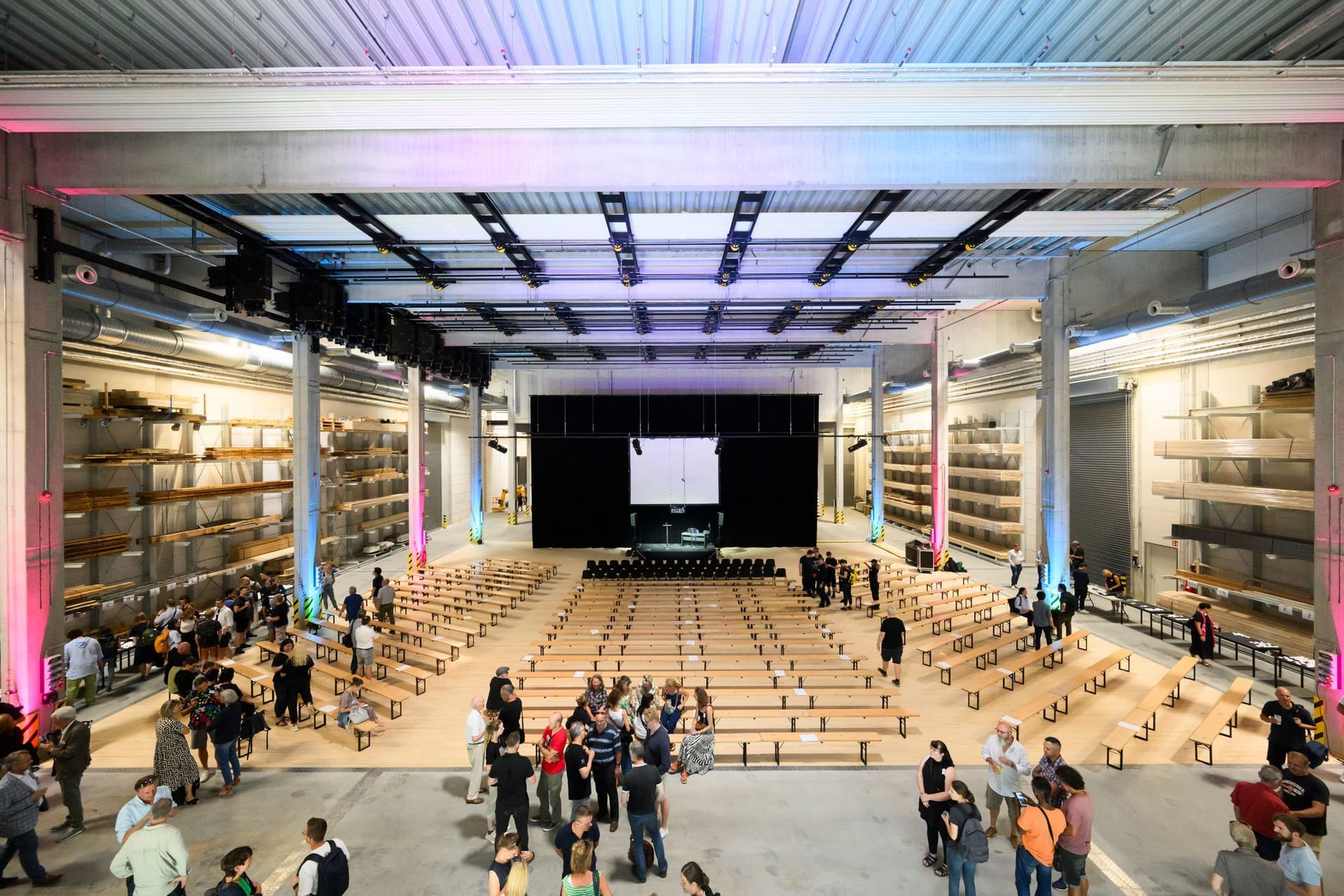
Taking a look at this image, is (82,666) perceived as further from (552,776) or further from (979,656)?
(979,656)

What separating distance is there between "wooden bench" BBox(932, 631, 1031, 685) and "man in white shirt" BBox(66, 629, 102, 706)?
42.3ft

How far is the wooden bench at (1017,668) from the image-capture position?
8727 millimetres

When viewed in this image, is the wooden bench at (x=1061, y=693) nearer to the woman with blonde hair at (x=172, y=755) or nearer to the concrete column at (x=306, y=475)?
the woman with blonde hair at (x=172, y=755)

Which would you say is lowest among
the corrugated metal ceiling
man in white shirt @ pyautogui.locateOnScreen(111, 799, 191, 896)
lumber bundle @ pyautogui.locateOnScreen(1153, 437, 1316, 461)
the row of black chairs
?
the row of black chairs

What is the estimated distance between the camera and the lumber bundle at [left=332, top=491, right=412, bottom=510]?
747 inches

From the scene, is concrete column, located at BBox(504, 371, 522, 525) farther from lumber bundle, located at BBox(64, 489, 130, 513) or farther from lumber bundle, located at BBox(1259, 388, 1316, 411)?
lumber bundle, located at BBox(1259, 388, 1316, 411)

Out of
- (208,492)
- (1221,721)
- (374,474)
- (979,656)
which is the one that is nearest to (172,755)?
(208,492)

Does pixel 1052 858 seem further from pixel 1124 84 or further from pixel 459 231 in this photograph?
pixel 459 231

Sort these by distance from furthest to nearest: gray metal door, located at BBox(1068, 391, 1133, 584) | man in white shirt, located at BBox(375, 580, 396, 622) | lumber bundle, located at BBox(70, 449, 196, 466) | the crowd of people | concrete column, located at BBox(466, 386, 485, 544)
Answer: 1. concrete column, located at BBox(466, 386, 485, 544)
2. gray metal door, located at BBox(1068, 391, 1133, 584)
3. man in white shirt, located at BBox(375, 580, 396, 622)
4. lumber bundle, located at BBox(70, 449, 196, 466)
5. the crowd of people

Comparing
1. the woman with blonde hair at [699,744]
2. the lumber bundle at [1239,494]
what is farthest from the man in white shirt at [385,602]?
the lumber bundle at [1239,494]

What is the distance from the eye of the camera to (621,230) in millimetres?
9750

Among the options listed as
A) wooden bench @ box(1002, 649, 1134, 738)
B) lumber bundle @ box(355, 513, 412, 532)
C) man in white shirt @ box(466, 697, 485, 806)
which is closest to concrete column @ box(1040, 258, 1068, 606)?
wooden bench @ box(1002, 649, 1134, 738)

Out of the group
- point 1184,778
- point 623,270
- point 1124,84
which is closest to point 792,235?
point 623,270

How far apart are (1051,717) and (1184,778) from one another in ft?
5.39
